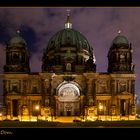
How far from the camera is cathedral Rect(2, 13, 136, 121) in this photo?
136 ft

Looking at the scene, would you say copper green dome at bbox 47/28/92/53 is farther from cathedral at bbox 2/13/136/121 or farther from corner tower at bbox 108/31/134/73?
corner tower at bbox 108/31/134/73

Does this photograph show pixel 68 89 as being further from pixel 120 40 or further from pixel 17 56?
pixel 120 40

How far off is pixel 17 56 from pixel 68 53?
6578 millimetres

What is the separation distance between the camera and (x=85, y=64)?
4559cm

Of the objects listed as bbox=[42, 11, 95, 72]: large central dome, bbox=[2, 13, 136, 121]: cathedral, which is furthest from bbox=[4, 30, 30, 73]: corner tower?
bbox=[42, 11, 95, 72]: large central dome

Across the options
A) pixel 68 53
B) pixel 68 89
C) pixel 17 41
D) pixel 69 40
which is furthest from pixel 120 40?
pixel 17 41

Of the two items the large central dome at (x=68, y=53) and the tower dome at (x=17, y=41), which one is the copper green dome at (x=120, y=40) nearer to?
the large central dome at (x=68, y=53)

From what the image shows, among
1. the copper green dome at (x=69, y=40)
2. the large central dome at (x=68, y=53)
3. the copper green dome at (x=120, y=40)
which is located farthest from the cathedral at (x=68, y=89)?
the copper green dome at (x=69, y=40)

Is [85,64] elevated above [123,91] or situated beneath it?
elevated above

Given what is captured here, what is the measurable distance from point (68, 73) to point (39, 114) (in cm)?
564
